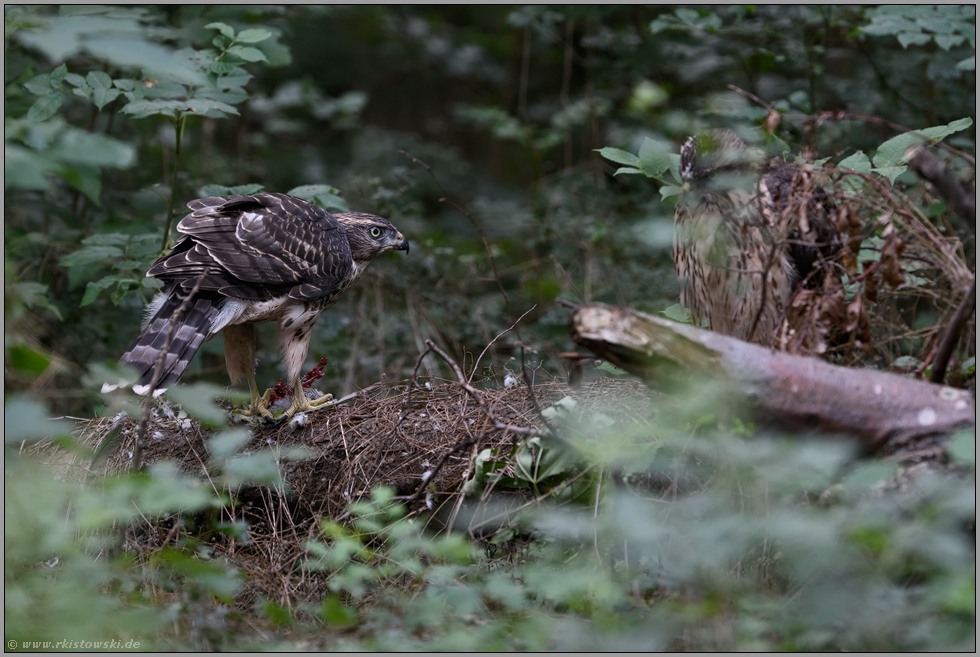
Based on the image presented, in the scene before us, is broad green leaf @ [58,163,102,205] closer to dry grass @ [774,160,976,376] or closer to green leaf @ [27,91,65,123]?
green leaf @ [27,91,65,123]

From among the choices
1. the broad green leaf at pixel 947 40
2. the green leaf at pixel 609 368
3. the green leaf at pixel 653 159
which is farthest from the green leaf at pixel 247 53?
the broad green leaf at pixel 947 40

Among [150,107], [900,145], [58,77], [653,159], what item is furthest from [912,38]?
[58,77]

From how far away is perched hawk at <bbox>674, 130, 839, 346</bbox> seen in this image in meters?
3.31

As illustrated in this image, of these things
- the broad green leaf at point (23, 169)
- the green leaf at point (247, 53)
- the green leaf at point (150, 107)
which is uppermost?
the broad green leaf at point (23, 169)

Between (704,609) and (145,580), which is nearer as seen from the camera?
(704,609)

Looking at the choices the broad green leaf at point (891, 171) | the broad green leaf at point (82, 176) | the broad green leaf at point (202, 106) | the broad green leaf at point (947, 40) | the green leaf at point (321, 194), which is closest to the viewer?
the broad green leaf at point (82, 176)

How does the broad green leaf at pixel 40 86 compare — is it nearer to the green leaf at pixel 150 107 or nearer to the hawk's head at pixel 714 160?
the green leaf at pixel 150 107

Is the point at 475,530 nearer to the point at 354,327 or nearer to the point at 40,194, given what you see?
the point at 354,327

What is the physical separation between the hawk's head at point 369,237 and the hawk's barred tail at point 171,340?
1.08m

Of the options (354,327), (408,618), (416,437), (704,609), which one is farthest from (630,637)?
(354,327)

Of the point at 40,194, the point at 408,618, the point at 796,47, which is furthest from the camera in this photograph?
the point at 796,47

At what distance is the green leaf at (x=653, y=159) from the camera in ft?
10.6

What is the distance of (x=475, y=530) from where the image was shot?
9.37 feet

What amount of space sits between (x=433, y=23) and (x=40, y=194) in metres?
6.24
